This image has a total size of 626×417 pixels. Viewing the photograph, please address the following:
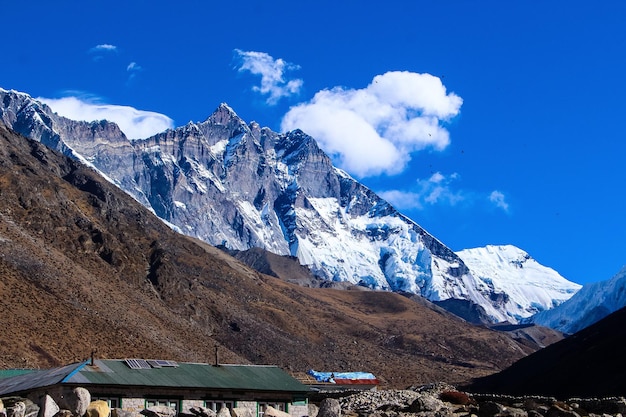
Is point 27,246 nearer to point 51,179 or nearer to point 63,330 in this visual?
point 63,330

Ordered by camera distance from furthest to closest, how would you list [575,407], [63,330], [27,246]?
1. [27,246]
2. [63,330]
3. [575,407]

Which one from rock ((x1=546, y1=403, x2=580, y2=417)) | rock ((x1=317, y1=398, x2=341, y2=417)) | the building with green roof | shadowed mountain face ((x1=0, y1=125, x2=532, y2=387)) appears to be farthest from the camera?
shadowed mountain face ((x1=0, y1=125, x2=532, y2=387))

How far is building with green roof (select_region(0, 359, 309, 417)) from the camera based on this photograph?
161ft

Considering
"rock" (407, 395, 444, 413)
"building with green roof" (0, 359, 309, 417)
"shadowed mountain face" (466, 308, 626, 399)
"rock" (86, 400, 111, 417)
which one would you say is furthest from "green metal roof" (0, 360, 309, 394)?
"shadowed mountain face" (466, 308, 626, 399)

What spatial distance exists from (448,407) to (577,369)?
258 feet

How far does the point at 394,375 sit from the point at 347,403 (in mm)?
120462

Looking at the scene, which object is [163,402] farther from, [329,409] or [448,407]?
[448,407]

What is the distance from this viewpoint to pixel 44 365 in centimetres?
10344

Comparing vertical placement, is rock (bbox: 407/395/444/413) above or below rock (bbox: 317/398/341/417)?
above

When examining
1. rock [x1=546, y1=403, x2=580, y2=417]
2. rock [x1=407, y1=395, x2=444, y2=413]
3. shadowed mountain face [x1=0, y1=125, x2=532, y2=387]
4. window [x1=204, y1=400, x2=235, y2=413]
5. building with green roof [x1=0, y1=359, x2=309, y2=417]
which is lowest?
rock [x1=546, y1=403, x2=580, y2=417]

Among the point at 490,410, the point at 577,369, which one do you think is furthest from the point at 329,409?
the point at 577,369

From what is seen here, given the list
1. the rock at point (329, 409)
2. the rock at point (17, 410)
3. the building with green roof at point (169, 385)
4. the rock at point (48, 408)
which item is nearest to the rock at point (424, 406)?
the rock at point (329, 409)

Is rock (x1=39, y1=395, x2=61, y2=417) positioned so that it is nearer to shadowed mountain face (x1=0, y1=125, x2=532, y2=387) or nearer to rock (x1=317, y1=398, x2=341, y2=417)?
rock (x1=317, y1=398, x2=341, y2=417)

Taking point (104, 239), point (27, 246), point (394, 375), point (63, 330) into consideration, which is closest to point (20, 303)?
point (63, 330)
